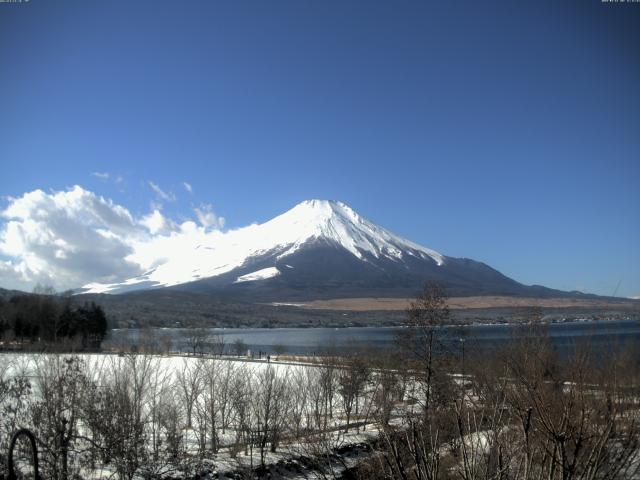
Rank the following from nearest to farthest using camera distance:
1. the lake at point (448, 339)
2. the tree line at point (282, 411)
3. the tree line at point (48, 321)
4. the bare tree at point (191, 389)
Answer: the tree line at point (282, 411) < the lake at point (448, 339) < the bare tree at point (191, 389) < the tree line at point (48, 321)

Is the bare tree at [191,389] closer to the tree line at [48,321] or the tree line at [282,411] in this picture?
the tree line at [282,411]

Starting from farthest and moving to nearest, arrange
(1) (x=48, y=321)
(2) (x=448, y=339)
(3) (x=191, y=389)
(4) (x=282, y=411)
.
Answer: (1) (x=48, y=321) < (2) (x=448, y=339) < (3) (x=191, y=389) < (4) (x=282, y=411)

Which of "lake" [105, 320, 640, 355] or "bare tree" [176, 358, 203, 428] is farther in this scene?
"bare tree" [176, 358, 203, 428]

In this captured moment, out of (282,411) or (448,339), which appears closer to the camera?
(282,411)

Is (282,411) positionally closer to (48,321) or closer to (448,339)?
(448,339)

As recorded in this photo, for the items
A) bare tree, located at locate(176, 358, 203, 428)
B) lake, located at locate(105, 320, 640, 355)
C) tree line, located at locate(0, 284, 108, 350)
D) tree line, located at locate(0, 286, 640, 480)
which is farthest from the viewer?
tree line, located at locate(0, 284, 108, 350)

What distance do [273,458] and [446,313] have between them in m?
11.2

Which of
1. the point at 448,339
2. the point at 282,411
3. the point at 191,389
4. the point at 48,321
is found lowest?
the point at 282,411

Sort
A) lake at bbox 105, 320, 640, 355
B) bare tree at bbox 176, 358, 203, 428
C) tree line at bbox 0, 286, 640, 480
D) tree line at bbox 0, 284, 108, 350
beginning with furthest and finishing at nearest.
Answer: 1. tree line at bbox 0, 284, 108, 350
2. bare tree at bbox 176, 358, 203, 428
3. lake at bbox 105, 320, 640, 355
4. tree line at bbox 0, 286, 640, 480

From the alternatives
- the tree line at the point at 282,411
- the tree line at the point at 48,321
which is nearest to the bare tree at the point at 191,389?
the tree line at the point at 282,411

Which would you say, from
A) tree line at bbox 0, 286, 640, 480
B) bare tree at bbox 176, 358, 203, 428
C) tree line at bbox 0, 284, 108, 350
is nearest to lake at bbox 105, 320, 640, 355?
tree line at bbox 0, 286, 640, 480

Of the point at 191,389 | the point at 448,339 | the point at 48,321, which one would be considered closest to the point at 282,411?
the point at 191,389

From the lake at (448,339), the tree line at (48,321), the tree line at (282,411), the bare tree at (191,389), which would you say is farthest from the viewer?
the tree line at (48,321)

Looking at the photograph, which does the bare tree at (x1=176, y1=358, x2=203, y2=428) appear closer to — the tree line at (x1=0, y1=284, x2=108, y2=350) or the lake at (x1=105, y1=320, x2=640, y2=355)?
the lake at (x1=105, y1=320, x2=640, y2=355)
